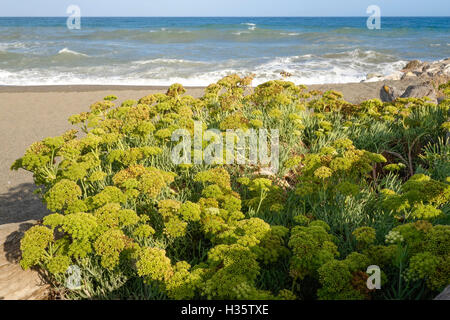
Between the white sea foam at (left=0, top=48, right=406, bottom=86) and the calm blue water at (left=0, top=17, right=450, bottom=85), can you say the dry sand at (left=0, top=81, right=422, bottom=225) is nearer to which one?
the white sea foam at (left=0, top=48, right=406, bottom=86)

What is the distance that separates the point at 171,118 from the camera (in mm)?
4809

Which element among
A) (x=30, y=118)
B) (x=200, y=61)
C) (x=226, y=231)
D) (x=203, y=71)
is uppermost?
(x=200, y=61)

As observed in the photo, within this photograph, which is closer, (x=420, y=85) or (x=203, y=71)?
(x=420, y=85)

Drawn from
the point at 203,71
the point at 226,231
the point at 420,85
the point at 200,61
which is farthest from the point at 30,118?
the point at 200,61

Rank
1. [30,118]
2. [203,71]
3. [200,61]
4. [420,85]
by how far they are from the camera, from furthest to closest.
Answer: [200,61], [203,71], [30,118], [420,85]

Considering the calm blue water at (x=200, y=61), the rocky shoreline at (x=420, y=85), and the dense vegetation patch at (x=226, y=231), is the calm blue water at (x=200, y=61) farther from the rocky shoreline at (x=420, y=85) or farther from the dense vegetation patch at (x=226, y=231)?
the dense vegetation patch at (x=226, y=231)

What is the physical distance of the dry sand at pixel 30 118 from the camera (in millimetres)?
6004

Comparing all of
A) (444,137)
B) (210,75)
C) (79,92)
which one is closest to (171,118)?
(444,137)

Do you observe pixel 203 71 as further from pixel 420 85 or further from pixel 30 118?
pixel 420 85

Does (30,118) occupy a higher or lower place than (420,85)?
lower

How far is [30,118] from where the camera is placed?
1047 cm

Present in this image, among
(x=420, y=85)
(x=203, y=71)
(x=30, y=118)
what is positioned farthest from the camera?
(x=203, y=71)

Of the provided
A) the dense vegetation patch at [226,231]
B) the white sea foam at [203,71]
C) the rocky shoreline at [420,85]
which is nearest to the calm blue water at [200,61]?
the white sea foam at [203,71]
